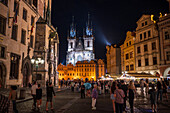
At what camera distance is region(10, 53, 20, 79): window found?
23.9 m

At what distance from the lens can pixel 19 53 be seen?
25531 millimetres

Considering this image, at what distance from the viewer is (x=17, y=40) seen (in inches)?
988

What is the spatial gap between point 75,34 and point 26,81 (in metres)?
113

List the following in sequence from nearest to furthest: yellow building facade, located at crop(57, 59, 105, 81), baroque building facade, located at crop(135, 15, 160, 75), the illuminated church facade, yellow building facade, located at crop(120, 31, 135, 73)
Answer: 1. baroque building facade, located at crop(135, 15, 160, 75)
2. yellow building facade, located at crop(120, 31, 135, 73)
3. yellow building facade, located at crop(57, 59, 105, 81)
4. the illuminated church facade

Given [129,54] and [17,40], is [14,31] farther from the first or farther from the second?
[129,54]

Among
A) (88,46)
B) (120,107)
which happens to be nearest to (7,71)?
(120,107)

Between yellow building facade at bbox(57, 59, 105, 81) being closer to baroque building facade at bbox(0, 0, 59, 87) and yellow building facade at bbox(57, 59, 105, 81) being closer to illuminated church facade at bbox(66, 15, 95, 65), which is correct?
illuminated church facade at bbox(66, 15, 95, 65)

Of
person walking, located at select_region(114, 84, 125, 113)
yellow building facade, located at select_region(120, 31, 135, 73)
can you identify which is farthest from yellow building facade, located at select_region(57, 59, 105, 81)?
person walking, located at select_region(114, 84, 125, 113)

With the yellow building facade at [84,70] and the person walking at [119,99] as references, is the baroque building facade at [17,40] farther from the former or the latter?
the yellow building facade at [84,70]

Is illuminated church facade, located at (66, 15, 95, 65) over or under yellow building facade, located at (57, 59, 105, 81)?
over

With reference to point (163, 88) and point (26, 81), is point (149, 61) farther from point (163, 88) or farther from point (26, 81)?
point (26, 81)

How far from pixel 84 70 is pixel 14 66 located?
82.3 meters

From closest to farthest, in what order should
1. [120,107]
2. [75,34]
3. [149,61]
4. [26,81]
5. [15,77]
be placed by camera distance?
[120,107], [15,77], [26,81], [149,61], [75,34]

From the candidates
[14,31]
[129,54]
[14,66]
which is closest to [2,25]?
[14,31]
